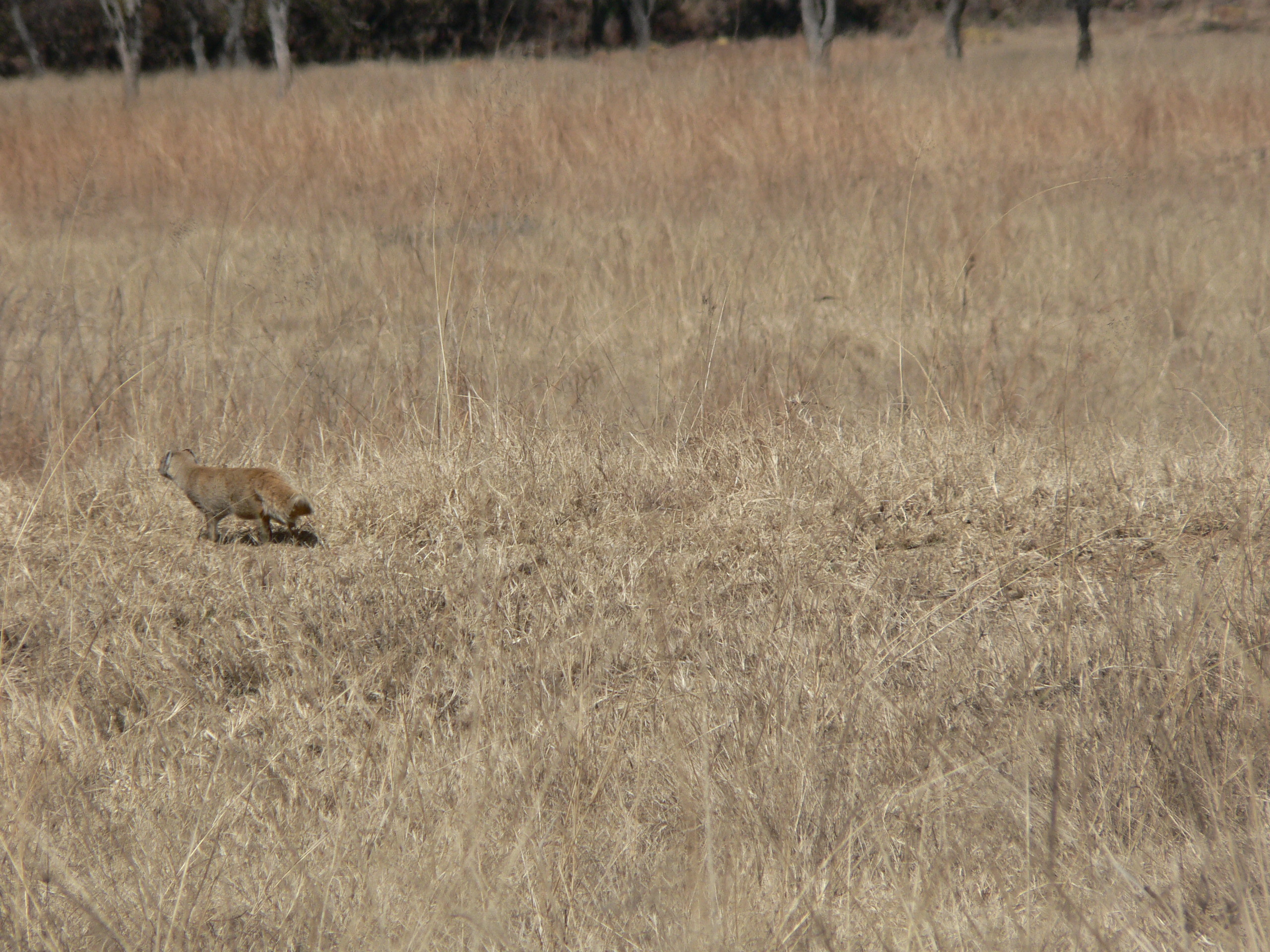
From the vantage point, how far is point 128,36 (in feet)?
52.6

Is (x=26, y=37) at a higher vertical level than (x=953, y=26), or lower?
higher

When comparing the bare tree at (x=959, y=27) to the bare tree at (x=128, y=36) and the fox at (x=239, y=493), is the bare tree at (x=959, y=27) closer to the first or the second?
the bare tree at (x=128, y=36)

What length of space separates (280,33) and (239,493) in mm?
16648

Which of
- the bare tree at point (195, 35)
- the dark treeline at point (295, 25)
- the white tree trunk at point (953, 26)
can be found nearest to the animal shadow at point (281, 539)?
the dark treeline at point (295, 25)

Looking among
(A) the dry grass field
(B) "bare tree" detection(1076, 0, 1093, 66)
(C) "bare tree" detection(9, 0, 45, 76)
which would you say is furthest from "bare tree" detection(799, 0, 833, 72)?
(C) "bare tree" detection(9, 0, 45, 76)

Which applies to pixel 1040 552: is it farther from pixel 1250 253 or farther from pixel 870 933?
pixel 1250 253

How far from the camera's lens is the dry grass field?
170cm

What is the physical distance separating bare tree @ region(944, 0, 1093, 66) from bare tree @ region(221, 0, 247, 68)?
19529 millimetres

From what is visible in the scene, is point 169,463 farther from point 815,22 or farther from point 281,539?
point 815,22

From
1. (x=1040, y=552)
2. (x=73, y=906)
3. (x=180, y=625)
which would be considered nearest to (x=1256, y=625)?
(x=1040, y=552)

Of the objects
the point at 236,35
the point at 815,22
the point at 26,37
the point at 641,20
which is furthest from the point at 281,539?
the point at 26,37

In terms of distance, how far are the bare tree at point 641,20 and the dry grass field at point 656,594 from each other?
102 ft

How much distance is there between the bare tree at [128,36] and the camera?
1266 cm

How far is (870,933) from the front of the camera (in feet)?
5.19
